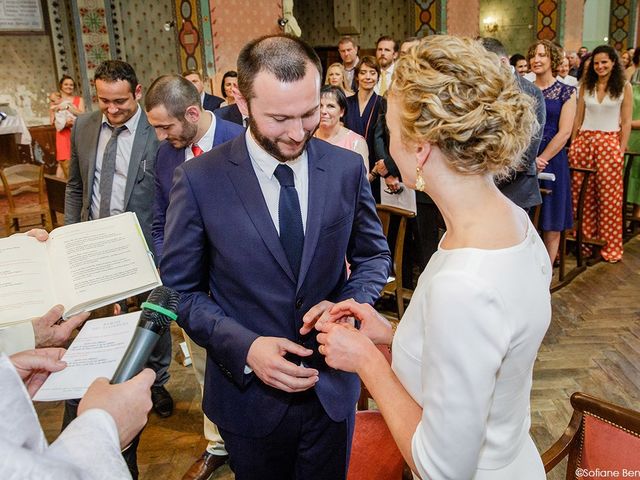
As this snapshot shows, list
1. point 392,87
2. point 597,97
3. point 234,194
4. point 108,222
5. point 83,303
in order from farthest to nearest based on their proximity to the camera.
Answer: point 597,97 → point 108,222 → point 83,303 → point 234,194 → point 392,87

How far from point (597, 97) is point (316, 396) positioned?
484 centimetres

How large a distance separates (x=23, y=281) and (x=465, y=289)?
55.7 inches

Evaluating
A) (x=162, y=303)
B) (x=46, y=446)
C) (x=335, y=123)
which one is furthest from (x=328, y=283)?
(x=335, y=123)

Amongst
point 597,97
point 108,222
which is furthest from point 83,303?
point 597,97

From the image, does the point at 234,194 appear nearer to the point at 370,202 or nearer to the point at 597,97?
the point at 370,202

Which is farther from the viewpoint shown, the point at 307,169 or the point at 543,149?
the point at 543,149

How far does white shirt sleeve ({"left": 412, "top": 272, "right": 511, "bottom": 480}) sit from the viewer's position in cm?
99

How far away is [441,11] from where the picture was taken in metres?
11.9

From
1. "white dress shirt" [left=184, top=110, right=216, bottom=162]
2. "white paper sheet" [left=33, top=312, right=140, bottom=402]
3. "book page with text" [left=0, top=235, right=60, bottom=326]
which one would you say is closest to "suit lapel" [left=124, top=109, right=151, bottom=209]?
"white dress shirt" [left=184, top=110, right=216, bottom=162]

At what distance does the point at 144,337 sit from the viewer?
1156 mm

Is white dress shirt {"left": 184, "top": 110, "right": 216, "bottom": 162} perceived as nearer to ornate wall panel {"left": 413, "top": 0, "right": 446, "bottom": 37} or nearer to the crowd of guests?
the crowd of guests

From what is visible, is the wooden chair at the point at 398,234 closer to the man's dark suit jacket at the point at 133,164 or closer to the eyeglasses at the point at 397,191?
the eyeglasses at the point at 397,191

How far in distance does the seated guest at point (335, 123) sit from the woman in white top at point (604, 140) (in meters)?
2.63

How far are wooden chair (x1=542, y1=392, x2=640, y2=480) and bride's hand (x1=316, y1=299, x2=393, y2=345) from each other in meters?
0.56
